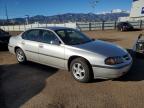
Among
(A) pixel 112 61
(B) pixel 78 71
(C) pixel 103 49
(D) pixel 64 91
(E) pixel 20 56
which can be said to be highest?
(C) pixel 103 49

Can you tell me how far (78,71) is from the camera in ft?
19.9

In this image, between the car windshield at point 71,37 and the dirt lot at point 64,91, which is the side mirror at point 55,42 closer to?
the car windshield at point 71,37

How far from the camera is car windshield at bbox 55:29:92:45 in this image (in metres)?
6.63

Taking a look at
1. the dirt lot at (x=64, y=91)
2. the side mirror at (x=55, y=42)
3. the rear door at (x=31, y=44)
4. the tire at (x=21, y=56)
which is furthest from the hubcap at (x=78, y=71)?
the tire at (x=21, y=56)

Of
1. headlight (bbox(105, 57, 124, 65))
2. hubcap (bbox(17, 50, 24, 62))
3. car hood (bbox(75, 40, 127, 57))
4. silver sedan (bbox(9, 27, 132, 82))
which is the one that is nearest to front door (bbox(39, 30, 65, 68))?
silver sedan (bbox(9, 27, 132, 82))

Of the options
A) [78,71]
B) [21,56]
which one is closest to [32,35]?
[21,56]

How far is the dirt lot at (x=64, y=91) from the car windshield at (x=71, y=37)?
1.04 metres

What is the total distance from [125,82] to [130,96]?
98cm

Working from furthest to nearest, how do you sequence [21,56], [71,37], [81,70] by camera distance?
[21,56], [71,37], [81,70]

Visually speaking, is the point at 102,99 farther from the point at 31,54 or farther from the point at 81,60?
the point at 31,54

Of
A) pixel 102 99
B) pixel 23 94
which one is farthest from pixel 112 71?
pixel 23 94

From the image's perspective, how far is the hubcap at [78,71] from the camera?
5.98m

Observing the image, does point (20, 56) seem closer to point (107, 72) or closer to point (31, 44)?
point (31, 44)

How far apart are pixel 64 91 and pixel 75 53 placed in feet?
3.78
